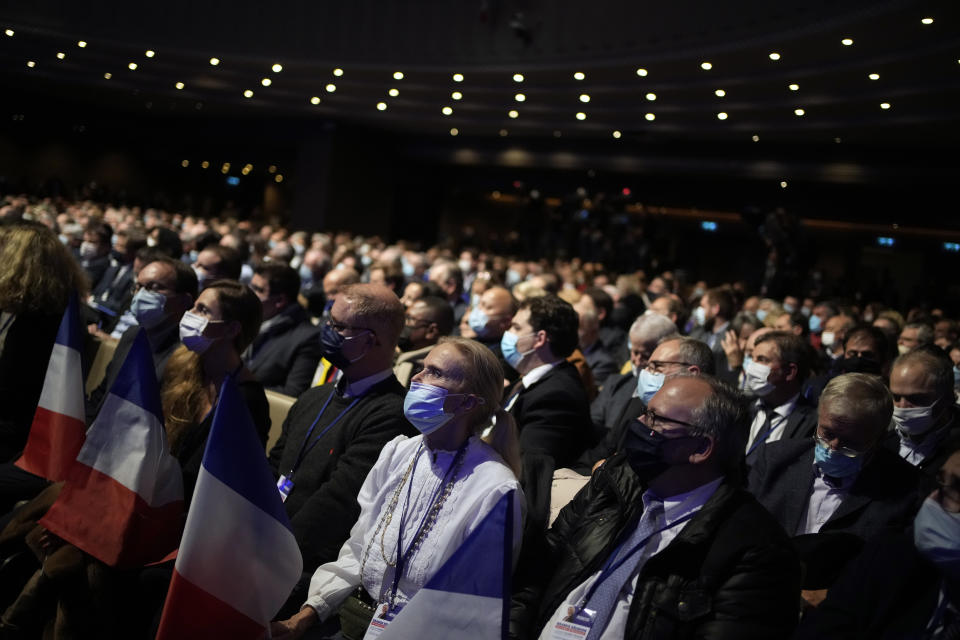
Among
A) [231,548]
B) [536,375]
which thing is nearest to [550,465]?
[231,548]

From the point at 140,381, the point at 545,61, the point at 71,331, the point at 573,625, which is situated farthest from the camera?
the point at 545,61

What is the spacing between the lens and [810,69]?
13.1 m

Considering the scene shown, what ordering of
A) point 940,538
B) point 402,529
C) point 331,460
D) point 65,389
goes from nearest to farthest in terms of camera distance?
1. point 940,538
2. point 402,529
3. point 331,460
4. point 65,389

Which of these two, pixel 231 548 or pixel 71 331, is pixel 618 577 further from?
pixel 71 331

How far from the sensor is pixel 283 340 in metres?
5.75

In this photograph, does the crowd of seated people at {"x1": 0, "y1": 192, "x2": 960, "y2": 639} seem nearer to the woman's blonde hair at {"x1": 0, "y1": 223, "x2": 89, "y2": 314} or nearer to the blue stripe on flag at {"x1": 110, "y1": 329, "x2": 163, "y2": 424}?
the woman's blonde hair at {"x1": 0, "y1": 223, "x2": 89, "y2": 314}

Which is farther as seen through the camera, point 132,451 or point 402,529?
point 132,451

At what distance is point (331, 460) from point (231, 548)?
80 centimetres

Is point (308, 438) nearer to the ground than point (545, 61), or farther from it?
nearer to the ground

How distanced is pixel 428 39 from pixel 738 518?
1582cm

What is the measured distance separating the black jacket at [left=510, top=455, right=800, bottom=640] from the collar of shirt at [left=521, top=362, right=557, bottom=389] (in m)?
1.91

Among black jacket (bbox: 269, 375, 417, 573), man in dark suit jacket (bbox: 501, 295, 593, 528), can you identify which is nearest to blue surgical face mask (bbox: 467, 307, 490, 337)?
man in dark suit jacket (bbox: 501, 295, 593, 528)

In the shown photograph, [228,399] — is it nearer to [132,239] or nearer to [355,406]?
[355,406]

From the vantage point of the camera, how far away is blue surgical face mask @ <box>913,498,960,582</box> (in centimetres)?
216
